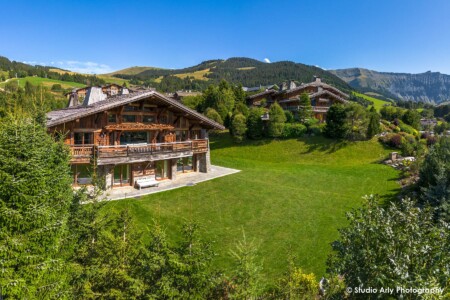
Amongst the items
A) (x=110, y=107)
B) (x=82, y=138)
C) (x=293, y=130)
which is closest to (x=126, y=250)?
(x=110, y=107)

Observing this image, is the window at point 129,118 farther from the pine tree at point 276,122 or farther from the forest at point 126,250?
the pine tree at point 276,122

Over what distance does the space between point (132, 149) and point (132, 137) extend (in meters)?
2.36

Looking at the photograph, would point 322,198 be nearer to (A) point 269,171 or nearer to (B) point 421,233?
(A) point 269,171

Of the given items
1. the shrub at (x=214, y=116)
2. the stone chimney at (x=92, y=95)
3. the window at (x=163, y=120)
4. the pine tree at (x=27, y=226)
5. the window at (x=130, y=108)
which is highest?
the stone chimney at (x=92, y=95)

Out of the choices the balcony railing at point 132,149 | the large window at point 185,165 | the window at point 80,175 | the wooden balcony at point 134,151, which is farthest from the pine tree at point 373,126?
the window at point 80,175

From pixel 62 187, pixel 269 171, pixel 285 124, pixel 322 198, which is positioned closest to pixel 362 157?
pixel 285 124

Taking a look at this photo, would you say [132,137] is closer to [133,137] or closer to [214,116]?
[133,137]

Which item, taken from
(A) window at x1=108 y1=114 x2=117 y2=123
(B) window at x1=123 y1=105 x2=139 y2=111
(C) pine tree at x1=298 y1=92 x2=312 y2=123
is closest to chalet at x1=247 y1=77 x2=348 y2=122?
(C) pine tree at x1=298 y1=92 x2=312 y2=123

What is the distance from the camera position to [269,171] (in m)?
28.1

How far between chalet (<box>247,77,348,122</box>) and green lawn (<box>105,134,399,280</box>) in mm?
18254

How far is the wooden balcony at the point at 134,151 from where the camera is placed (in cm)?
1945

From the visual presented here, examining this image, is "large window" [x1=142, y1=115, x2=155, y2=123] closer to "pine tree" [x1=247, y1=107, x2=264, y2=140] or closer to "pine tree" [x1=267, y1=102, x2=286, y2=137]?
"pine tree" [x1=247, y1=107, x2=264, y2=140]

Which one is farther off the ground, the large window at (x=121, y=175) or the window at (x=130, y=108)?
the window at (x=130, y=108)

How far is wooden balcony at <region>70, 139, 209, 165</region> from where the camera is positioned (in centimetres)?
1945
